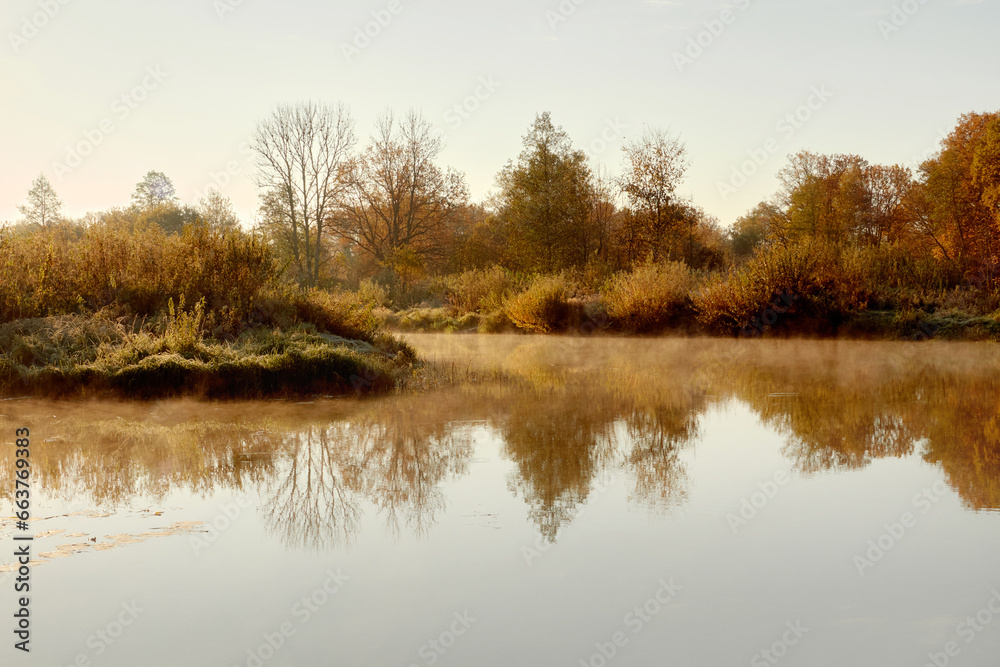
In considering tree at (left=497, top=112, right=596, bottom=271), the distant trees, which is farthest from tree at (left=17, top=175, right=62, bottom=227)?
tree at (left=497, top=112, right=596, bottom=271)

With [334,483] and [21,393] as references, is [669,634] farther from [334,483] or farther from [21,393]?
[21,393]

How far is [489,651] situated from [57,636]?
6.34ft

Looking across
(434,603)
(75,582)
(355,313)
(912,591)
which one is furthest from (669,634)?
(355,313)
